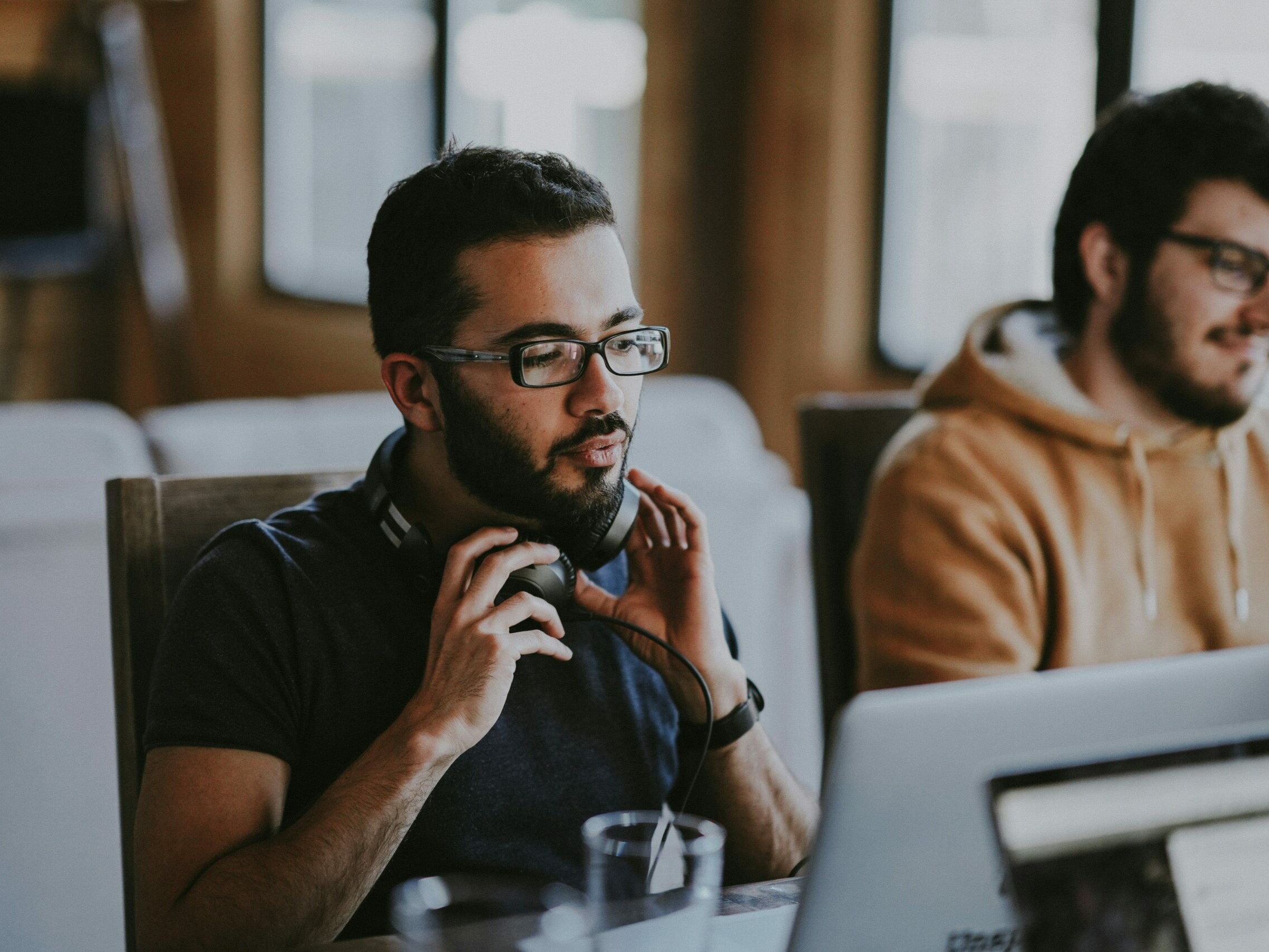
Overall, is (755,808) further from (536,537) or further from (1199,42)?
(1199,42)

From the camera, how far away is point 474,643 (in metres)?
1.10

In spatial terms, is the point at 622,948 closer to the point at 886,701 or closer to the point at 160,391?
the point at 886,701

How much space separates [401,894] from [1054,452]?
3.79 feet

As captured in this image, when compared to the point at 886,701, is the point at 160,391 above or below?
below

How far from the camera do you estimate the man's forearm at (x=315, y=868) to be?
1025 millimetres

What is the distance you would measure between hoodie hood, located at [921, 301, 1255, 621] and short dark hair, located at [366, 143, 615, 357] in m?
0.66

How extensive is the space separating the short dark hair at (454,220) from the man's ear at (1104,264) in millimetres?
805

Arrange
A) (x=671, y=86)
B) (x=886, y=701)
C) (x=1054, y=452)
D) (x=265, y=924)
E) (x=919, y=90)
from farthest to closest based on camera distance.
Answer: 1. (x=671, y=86)
2. (x=919, y=90)
3. (x=1054, y=452)
4. (x=265, y=924)
5. (x=886, y=701)

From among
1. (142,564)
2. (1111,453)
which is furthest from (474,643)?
(1111,453)

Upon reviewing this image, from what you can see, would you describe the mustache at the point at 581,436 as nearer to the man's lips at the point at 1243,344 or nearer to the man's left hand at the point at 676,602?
the man's left hand at the point at 676,602

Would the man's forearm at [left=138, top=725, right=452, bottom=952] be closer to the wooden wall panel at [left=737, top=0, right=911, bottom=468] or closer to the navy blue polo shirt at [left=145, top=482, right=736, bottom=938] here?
the navy blue polo shirt at [left=145, top=482, right=736, bottom=938]

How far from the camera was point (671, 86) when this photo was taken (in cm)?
397

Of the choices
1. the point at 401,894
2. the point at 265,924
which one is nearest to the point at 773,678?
the point at 265,924

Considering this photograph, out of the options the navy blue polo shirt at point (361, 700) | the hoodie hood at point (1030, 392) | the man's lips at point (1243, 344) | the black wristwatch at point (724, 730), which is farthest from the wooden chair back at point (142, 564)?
the man's lips at point (1243, 344)
